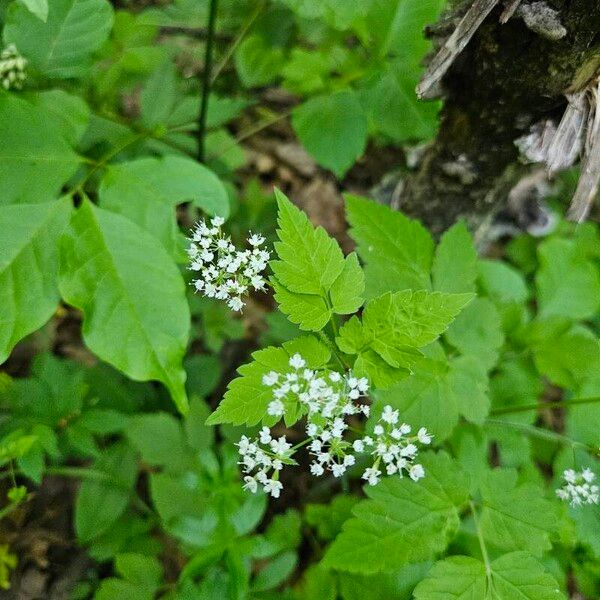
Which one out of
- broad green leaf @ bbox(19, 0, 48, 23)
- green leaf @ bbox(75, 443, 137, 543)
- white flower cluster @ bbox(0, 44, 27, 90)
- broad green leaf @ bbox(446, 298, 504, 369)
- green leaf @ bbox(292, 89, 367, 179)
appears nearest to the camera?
broad green leaf @ bbox(19, 0, 48, 23)

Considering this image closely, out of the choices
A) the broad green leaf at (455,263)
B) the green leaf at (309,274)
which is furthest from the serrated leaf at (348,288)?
the broad green leaf at (455,263)

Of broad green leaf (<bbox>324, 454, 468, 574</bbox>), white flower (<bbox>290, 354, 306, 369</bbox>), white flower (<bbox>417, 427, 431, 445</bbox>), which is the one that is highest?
white flower (<bbox>290, 354, 306, 369</bbox>)

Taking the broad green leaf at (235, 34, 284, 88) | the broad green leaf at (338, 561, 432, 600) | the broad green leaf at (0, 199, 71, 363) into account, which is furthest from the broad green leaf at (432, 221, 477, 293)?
the broad green leaf at (235, 34, 284, 88)

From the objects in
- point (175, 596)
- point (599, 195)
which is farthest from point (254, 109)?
point (175, 596)

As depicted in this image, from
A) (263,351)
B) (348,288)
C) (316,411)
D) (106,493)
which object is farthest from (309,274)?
(106,493)

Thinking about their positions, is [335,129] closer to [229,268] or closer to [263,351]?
[229,268]

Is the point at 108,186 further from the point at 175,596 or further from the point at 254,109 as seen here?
the point at 254,109

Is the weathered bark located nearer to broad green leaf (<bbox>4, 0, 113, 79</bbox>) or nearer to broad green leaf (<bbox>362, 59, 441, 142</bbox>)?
broad green leaf (<bbox>362, 59, 441, 142</bbox>)

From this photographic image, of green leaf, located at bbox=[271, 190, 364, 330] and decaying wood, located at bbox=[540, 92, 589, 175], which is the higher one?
decaying wood, located at bbox=[540, 92, 589, 175]
